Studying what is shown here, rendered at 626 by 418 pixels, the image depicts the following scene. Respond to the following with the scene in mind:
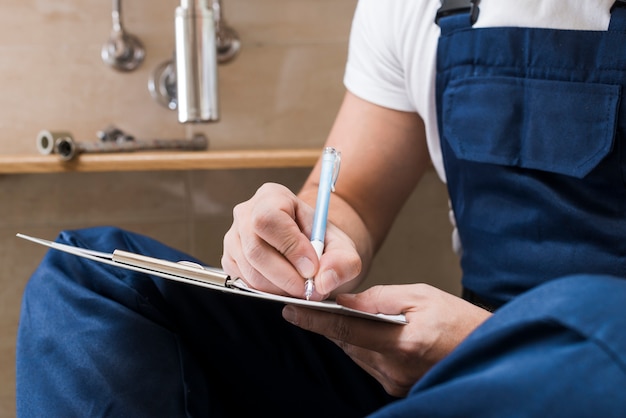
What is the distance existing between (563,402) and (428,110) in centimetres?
56

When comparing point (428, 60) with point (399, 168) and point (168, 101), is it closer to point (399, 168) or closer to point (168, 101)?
point (399, 168)

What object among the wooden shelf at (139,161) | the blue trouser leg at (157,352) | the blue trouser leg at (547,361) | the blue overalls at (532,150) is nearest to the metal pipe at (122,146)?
the wooden shelf at (139,161)

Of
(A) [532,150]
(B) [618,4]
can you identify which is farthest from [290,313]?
(B) [618,4]

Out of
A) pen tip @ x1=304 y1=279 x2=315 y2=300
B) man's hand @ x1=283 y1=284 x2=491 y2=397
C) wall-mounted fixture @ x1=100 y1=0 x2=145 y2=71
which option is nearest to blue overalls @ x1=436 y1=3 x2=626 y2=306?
man's hand @ x1=283 y1=284 x2=491 y2=397

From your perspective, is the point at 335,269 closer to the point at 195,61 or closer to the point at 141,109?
the point at 195,61

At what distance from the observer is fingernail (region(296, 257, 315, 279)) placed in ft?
1.80

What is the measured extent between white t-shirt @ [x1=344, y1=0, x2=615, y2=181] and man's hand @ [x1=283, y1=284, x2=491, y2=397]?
0.34m

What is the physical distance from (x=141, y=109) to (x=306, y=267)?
32.0 inches

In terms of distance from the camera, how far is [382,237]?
0.91 meters

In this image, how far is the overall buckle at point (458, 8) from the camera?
2.56ft

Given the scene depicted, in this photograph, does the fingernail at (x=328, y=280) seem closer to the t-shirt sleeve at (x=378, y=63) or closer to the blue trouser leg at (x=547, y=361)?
the blue trouser leg at (x=547, y=361)

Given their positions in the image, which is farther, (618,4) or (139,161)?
(139,161)

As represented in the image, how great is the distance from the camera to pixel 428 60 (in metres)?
0.85

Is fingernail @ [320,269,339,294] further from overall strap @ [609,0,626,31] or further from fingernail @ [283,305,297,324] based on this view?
overall strap @ [609,0,626,31]
